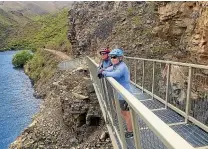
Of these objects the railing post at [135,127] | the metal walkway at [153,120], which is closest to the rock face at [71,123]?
the metal walkway at [153,120]

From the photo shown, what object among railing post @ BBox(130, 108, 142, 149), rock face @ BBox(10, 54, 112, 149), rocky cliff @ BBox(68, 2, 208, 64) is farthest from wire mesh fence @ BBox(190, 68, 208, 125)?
rock face @ BBox(10, 54, 112, 149)

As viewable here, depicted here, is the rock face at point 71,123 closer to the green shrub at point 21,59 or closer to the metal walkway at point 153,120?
the metal walkway at point 153,120

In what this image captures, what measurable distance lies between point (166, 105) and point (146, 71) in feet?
9.92

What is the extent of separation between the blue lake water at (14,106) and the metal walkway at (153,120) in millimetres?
26013

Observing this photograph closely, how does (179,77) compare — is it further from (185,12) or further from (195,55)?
(185,12)

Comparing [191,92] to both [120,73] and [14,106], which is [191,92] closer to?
[120,73]

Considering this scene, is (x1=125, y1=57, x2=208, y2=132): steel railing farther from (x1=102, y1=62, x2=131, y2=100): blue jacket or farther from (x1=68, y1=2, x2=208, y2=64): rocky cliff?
(x1=68, y1=2, x2=208, y2=64): rocky cliff

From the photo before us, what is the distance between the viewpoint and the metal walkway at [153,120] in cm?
233

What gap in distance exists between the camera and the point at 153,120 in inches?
97.3

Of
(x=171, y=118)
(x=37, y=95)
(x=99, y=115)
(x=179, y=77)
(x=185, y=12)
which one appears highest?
(x=185, y=12)

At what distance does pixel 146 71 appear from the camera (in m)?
11.8

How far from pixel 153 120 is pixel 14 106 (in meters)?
43.9

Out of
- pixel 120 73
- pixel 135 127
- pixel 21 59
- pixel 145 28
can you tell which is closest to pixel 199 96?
pixel 120 73

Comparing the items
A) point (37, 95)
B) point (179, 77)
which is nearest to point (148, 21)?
point (179, 77)
